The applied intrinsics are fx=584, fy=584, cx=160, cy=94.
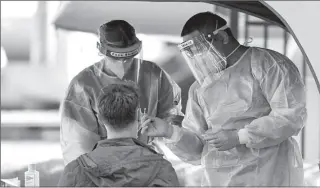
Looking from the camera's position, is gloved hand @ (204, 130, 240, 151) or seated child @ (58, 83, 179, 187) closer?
seated child @ (58, 83, 179, 187)

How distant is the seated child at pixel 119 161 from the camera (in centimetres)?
174

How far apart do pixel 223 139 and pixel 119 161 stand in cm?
53

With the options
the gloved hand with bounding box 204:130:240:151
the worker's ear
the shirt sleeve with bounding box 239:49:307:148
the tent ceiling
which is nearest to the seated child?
the gloved hand with bounding box 204:130:240:151

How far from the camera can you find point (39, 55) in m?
4.75

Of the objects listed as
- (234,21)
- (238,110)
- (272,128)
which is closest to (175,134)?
(238,110)

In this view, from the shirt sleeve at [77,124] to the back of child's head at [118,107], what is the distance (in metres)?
0.57

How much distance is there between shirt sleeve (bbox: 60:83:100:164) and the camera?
95.0 inches

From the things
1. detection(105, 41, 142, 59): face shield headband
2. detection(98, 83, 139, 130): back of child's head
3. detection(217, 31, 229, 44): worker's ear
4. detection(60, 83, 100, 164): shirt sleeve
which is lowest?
detection(60, 83, 100, 164): shirt sleeve

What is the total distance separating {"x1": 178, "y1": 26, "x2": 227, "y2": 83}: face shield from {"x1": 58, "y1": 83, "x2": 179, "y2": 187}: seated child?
496mm

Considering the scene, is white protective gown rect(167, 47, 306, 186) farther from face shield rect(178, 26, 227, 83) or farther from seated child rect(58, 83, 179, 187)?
seated child rect(58, 83, 179, 187)

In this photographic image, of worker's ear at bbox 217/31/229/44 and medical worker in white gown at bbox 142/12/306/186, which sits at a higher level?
worker's ear at bbox 217/31/229/44

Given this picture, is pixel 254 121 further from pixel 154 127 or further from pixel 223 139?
pixel 154 127

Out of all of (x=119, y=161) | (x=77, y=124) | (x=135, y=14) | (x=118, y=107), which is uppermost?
(x=135, y=14)

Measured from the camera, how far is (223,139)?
2.14 m
